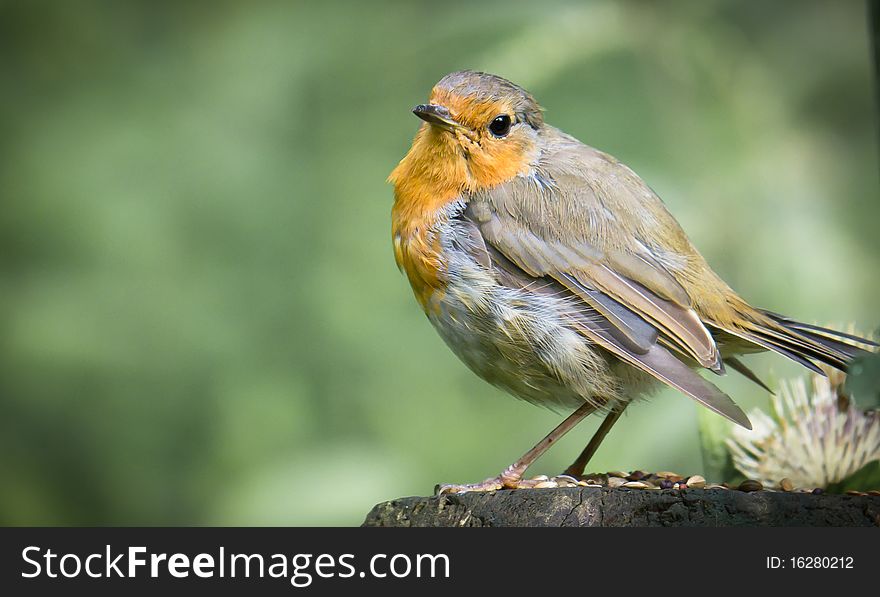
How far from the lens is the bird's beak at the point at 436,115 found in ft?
11.8

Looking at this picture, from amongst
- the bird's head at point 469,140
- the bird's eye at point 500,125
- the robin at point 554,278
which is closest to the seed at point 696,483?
the robin at point 554,278

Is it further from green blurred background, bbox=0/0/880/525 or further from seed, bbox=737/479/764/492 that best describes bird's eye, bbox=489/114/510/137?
seed, bbox=737/479/764/492

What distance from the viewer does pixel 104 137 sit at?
5.29 m

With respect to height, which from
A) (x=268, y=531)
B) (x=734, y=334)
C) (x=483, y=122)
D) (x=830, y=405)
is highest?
(x=483, y=122)

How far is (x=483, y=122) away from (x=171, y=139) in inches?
83.1

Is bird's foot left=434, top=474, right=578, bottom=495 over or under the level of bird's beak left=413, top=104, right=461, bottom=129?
under

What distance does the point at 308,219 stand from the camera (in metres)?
5.20

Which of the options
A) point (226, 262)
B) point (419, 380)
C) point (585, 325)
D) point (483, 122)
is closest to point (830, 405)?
point (585, 325)

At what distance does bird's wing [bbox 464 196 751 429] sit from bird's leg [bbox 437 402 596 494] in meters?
0.32

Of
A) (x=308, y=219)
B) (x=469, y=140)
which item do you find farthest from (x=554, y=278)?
(x=308, y=219)

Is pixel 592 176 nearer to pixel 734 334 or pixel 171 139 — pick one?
pixel 734 334

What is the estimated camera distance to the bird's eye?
3.77m

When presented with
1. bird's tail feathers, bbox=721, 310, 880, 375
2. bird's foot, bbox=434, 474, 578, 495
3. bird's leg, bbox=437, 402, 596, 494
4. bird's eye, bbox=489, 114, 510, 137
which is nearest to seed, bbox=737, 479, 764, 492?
bird's tail feathers, bbox=721, 310, 880, 375

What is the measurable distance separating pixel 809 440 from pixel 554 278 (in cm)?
89
